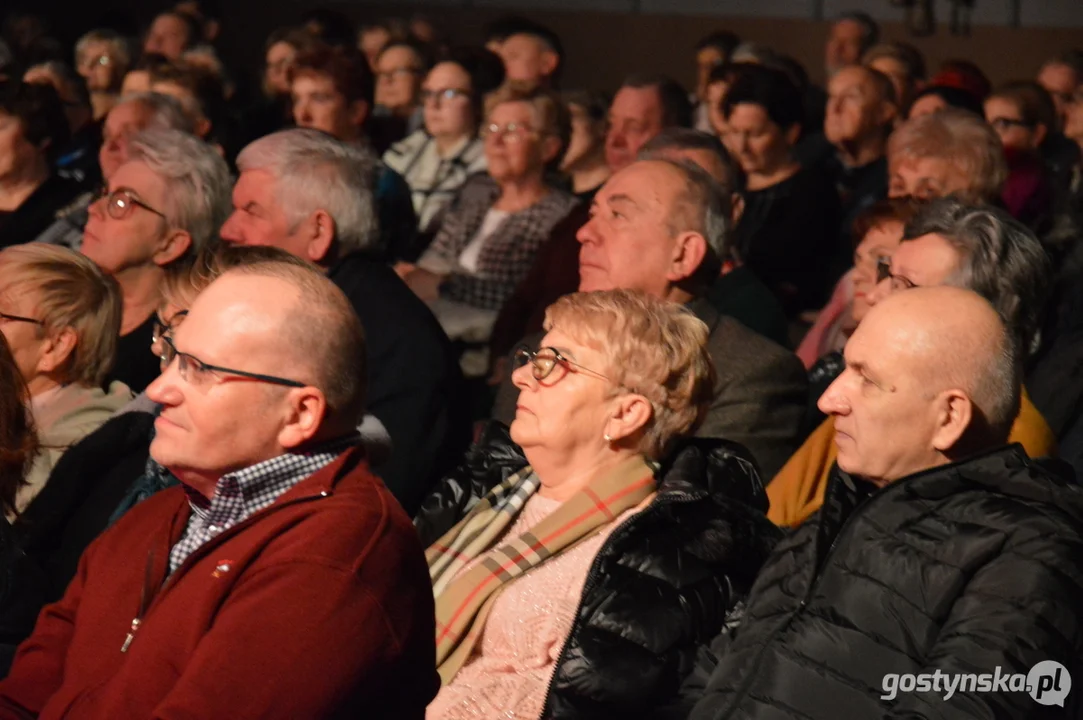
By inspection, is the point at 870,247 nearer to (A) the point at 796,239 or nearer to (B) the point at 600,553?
(A) the point at 796,239

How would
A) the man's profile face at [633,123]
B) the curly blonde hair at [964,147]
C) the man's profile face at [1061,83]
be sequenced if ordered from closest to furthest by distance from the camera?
1. the curly blonde hair at [964,147]
2. the man's profile face at [633,123]
3. the man's profile face at [1061,83]

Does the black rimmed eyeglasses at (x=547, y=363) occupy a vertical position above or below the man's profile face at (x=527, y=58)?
above

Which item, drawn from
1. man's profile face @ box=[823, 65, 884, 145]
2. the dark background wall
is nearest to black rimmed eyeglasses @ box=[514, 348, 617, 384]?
man's profile face @ box=[823, 65, 884, 145]

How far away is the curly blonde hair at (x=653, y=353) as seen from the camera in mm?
3055

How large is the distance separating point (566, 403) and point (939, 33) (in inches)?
324

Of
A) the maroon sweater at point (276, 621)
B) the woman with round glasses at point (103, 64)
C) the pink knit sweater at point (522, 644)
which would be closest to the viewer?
the maroon sweater at point (276, 621)

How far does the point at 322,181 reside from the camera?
169 inches

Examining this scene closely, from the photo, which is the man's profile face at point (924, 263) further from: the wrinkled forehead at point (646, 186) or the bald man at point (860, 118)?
the bald man at point (860, 118)

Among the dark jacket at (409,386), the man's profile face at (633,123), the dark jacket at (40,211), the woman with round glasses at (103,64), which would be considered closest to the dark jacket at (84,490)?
the dark jacket at (409,386)

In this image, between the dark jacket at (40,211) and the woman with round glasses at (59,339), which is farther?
the dark jacket at (40,211)

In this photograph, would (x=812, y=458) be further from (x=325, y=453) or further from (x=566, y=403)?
(x=325, y=453)

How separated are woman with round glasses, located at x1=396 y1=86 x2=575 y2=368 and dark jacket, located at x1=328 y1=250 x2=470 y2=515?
1242mm

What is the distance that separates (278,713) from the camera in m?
1.99

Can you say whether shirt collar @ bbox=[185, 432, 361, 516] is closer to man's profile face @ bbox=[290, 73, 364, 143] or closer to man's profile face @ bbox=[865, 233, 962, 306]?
man's profile face @ bbox=[865, 233, 962, 306]
